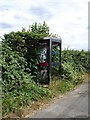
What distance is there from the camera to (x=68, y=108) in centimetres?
1023

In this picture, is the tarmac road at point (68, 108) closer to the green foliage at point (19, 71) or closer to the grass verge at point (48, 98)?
the grass verge at point (48, 98)

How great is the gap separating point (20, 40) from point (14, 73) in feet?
8.33

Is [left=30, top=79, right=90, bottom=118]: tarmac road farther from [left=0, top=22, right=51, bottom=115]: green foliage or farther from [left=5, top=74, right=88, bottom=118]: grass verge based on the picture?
[left=0, top=22, right=51, bottom=115]: green foliage

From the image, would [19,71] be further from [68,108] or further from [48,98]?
[68,108]

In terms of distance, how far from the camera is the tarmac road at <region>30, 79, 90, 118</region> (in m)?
9.22

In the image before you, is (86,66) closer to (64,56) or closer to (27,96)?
(64,56)

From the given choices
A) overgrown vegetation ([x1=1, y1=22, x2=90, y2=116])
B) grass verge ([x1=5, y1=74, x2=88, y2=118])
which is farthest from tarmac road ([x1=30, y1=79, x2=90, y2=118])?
overgrown vegetation ([x1=1, y1=22, x2=90, y2=116])

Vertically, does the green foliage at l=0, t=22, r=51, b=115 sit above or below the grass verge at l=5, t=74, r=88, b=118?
above

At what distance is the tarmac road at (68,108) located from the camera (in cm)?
922

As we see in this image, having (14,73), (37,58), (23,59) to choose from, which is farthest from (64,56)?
(14,73)

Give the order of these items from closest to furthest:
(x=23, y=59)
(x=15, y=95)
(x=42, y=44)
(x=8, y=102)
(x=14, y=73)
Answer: (x=8, y=102) < (x=15, y=95) < (x=14, y=73) < (x=23, y=59) < (x=42, y=44)

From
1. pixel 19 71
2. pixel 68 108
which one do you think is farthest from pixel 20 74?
pixel 68 108

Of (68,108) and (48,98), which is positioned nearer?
(68,108)

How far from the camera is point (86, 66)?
2425 centimetres
